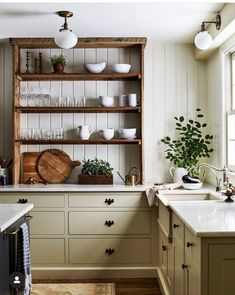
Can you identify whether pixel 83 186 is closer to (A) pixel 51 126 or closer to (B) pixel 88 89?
(A) pixel 51 126

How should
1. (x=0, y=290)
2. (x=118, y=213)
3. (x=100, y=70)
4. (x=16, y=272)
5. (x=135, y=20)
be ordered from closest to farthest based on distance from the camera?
1. (x=0, y=290)
2. (x=16, y=272)
3. (x=135, y=20)
4. (x=118, y=213)
5. (x=100, y=70)

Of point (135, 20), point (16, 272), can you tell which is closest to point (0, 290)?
point (16, 272)

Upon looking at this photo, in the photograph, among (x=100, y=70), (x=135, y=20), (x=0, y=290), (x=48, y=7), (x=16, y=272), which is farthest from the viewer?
(x=100, y=70)

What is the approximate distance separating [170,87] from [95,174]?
1279 millimetres

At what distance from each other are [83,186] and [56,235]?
54 cm

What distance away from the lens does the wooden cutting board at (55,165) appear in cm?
433

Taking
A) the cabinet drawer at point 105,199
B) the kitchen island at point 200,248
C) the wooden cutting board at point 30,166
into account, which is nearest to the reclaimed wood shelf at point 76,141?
the wooden cutting board at point 30,166

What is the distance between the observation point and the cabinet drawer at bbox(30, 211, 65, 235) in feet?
12.8

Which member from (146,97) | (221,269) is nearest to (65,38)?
(146,97)

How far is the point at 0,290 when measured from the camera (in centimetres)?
224

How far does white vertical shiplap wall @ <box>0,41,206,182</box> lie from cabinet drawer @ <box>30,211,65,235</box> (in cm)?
62

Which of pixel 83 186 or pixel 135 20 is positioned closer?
pixel 135 20

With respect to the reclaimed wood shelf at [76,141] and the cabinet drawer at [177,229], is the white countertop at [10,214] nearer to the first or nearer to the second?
the cabinet drawer at [177,229]

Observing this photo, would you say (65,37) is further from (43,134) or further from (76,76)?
(43,134)
